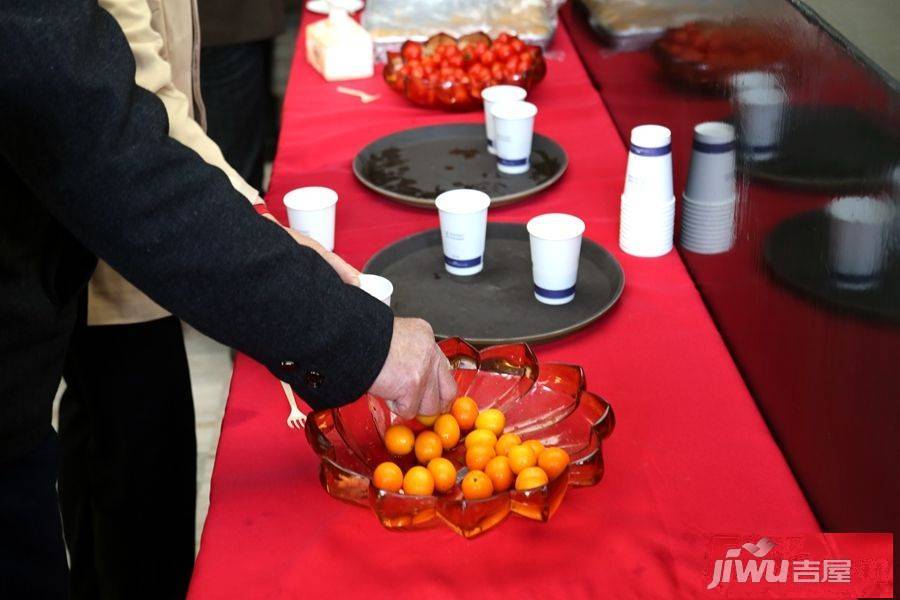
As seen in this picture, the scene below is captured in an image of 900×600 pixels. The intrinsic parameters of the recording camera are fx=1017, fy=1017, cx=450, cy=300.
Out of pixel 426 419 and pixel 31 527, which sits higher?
pixel 426 419

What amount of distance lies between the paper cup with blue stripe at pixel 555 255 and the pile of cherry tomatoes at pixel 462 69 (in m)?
0.75

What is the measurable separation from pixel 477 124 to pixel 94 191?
1.21 m

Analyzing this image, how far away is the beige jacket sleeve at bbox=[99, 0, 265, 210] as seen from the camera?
1.30 metres

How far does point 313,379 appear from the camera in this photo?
37.9 inches

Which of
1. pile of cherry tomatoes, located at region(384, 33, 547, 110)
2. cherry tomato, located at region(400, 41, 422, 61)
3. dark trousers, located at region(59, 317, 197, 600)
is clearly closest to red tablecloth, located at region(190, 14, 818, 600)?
dark trousers, located at region(59, 317, 197, 600)

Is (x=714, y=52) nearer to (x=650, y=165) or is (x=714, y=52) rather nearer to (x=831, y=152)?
(x=650, y=165)

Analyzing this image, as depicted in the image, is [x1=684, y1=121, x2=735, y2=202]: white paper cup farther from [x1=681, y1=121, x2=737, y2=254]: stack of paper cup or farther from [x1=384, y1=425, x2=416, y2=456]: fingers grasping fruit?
[x1=384, y1=425, x2=416, y2=456]: fingers grasping fruit

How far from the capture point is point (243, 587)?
3.11 ft

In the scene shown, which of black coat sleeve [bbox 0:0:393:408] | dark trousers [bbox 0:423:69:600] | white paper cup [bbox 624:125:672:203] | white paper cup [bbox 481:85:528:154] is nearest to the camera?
black coat sleeve [bbox 0:0:393:408]

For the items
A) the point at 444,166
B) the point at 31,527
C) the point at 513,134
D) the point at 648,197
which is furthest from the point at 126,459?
the point at 648,197

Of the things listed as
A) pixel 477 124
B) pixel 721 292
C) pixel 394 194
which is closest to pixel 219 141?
pixel 477 124

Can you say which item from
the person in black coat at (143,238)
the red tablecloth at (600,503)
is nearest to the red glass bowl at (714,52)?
the red tablecloth at (600,503)

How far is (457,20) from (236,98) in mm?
651

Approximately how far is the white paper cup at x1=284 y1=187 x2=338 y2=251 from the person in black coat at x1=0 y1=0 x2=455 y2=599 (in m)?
0.42
